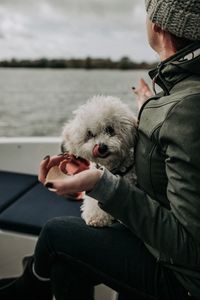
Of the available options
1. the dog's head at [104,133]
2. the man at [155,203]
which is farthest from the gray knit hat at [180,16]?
the dog's head at [104,133]

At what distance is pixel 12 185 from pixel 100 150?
44.8 inches

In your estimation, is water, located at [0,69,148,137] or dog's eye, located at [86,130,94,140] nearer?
dog's eye, located at [86,130,94,140]

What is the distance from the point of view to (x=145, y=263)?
39.9 inches

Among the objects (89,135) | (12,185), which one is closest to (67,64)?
(12,185)

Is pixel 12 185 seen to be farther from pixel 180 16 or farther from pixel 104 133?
pixel 180 16

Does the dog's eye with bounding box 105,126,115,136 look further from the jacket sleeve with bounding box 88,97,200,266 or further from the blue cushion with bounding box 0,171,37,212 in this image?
the blue cushion with bounding box 0,171,37,212

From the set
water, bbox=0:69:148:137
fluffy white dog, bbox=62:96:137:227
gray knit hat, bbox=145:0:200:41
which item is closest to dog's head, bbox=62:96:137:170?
fluffy white dog, bbox=62:96:137:227

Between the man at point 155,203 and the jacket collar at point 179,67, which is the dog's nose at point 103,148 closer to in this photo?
the man at point 155,203

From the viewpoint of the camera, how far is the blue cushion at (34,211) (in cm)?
166

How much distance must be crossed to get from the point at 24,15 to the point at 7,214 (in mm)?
2540

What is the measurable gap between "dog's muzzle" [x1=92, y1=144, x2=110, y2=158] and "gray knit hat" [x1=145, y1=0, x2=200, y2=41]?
39 cm

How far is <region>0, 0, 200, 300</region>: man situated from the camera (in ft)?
2.66

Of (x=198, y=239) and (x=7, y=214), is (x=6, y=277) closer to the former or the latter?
(x=7, y=214)

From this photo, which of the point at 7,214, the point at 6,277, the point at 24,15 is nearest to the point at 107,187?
the point at 7,214
